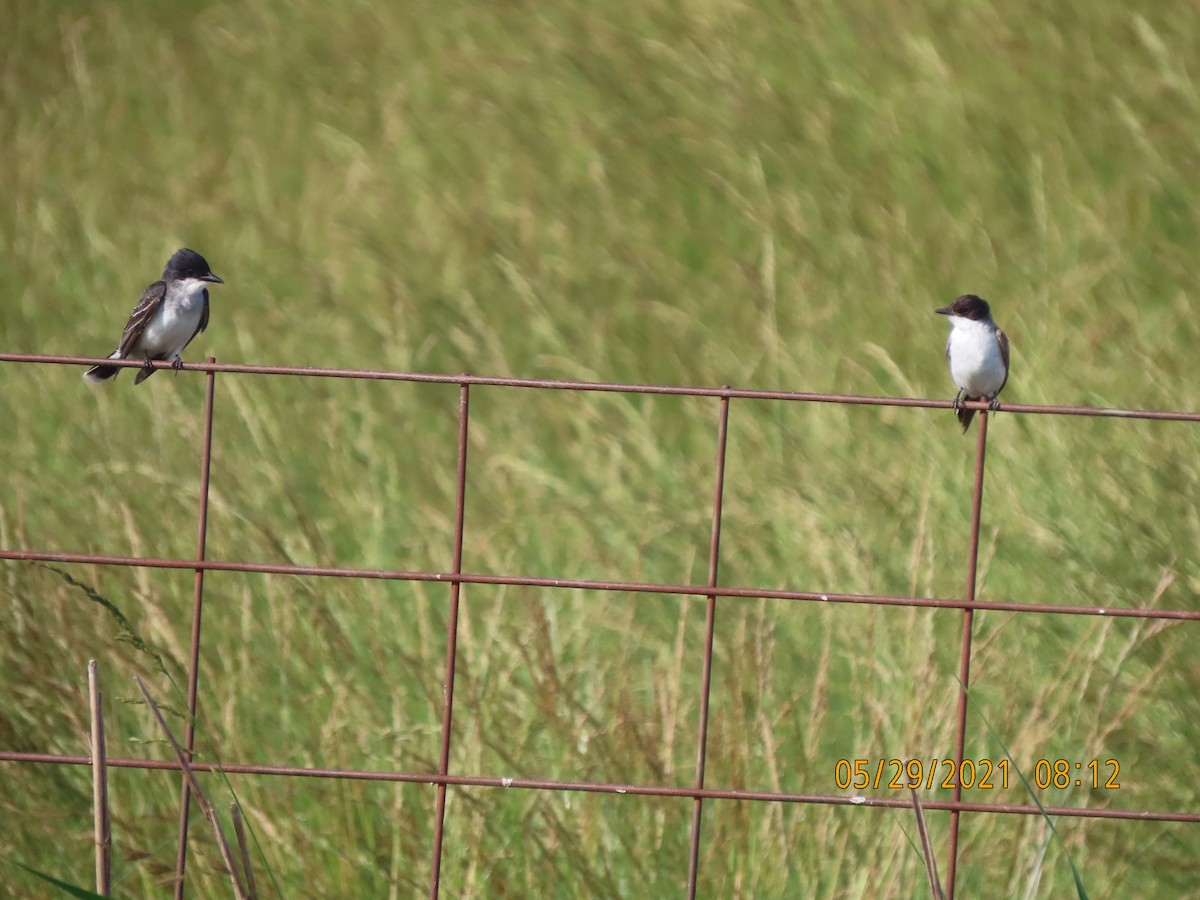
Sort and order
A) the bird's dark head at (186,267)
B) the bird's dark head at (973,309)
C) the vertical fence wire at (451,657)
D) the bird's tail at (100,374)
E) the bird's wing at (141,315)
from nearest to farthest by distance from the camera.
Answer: the vertical fence wire at (451,657) → the bird's tail at (100,374) → the bird's dark head at (973,309) → the bird's wing at (141,315) → the bird's dark head at (186,267)

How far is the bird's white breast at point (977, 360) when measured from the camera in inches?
158

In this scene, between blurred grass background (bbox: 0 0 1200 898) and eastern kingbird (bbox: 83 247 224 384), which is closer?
blurred grass background (bbox: 0 0 1200 898)

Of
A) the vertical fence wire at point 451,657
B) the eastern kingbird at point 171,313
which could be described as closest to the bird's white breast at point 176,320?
the eastern kingbird at point 171,313

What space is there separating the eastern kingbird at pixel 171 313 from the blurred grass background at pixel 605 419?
0.29 m

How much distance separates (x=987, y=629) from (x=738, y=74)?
3.80 m

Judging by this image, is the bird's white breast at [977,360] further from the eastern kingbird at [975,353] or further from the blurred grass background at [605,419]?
the blurred grass background at [605,419]

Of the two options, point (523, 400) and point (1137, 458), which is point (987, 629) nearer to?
point (1137, 458)

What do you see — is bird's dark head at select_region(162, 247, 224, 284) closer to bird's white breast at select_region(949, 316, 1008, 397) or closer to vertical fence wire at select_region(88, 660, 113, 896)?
bird's white breast at select_region(949, 316, 1008, 397)

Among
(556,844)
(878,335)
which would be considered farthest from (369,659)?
(878,335)

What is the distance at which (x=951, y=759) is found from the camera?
3.44 metres

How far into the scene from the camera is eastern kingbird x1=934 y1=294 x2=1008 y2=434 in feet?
13.1
